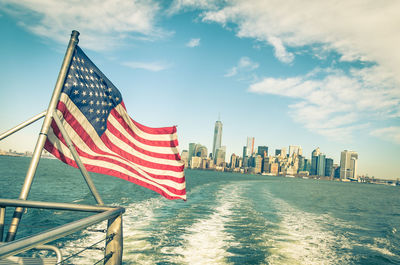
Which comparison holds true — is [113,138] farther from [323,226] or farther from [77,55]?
[323,226]

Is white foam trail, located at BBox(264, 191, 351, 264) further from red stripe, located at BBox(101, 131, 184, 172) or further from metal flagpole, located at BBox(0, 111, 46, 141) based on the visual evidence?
metal flagpole, located at BBox(0, 111, 46, 141)

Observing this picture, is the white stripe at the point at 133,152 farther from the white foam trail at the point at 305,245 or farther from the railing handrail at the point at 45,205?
the white foam trail at the point at 305,245

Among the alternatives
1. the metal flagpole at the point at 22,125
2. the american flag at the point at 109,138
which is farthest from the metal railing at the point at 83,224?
the american flag at the point at 109,138

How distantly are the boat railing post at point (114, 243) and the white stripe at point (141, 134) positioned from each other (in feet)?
7.62

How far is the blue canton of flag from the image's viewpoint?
4535mm

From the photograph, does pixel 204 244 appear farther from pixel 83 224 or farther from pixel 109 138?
pixel 83 224

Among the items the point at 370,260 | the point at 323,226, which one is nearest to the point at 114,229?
the point at 370,260

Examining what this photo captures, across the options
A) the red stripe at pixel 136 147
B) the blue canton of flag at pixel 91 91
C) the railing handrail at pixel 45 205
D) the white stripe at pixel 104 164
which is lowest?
the railing handrail at pixel 45 205

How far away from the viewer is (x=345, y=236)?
14883 millimetres

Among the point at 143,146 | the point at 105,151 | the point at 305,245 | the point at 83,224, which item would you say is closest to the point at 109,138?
the point at 105,151

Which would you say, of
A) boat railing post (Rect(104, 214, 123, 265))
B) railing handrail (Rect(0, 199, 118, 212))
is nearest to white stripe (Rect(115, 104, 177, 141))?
boat railing post (Rect(104, 214, 123, 265))

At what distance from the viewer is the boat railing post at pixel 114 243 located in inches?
128

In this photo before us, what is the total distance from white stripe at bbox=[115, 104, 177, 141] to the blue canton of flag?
190mm

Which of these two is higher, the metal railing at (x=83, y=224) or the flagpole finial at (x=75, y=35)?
the flagpole finial at (x=75, y=35)
